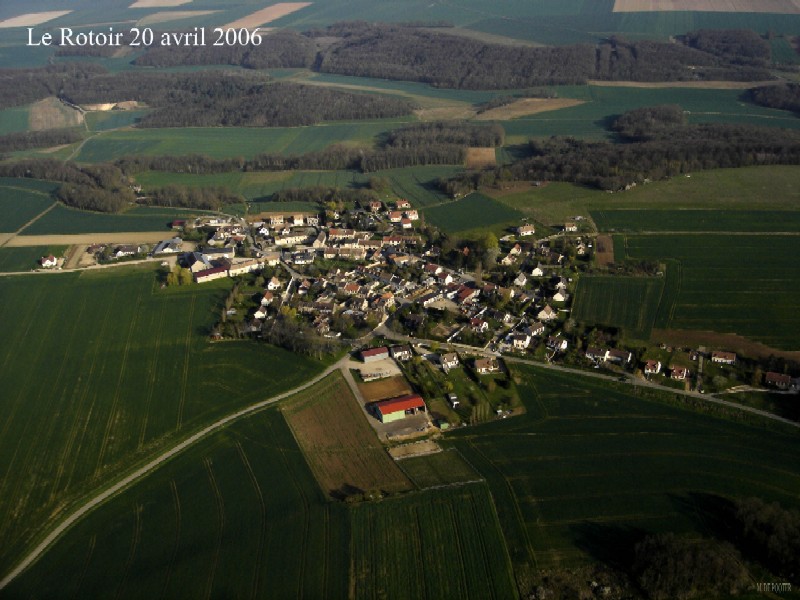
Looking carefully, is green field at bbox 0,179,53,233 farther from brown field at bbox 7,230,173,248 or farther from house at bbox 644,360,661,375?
house at bbox 644,360,661,375

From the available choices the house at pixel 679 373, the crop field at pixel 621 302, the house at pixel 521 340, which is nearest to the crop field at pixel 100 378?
the house at pixel 521 340

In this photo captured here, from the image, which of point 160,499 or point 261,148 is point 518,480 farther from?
point 261,148

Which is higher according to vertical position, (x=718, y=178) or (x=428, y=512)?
(x=718, y=178)

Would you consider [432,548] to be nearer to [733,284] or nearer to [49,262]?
[733,284]

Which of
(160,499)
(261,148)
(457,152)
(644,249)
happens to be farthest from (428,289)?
(261,148)

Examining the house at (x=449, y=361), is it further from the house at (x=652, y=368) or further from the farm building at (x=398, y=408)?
the house at (x=652, y=368)

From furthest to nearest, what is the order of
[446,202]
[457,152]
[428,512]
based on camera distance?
[457,152], [446,202], [428,512]

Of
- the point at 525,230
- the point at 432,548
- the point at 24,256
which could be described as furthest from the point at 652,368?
the point at 24,256
